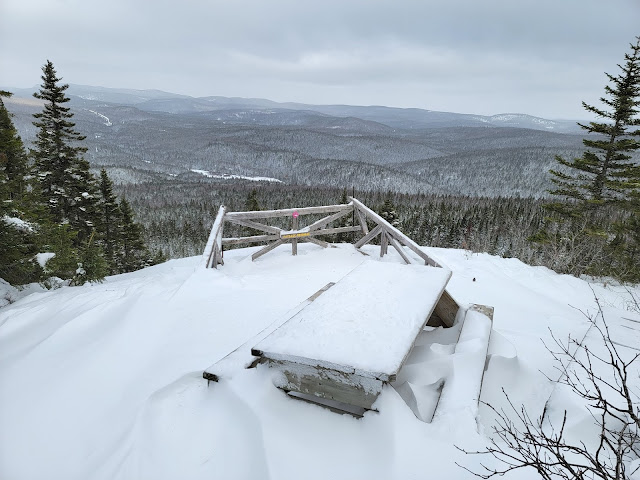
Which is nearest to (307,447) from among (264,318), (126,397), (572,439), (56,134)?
(126,397)

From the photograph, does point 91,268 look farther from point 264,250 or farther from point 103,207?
point 103,207

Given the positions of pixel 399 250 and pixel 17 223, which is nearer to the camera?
pixel 17 223

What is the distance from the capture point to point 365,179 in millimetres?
167625

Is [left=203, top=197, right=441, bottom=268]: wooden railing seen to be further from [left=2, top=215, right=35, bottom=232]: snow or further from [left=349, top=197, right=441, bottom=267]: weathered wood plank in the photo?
[left=2, top=215, right=35, bottom=232]: snow

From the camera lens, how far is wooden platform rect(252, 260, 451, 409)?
7.47 feet

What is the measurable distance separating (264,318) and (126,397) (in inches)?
67.5

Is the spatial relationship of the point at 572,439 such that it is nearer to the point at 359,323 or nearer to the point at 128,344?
the point at 359,323

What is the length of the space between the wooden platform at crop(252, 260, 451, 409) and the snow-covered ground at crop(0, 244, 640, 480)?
17 centimetres

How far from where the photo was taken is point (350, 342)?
2.49 m

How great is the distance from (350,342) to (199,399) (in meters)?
1.22

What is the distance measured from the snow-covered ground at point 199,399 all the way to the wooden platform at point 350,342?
6.7 inches

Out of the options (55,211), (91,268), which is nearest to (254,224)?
(91,268)

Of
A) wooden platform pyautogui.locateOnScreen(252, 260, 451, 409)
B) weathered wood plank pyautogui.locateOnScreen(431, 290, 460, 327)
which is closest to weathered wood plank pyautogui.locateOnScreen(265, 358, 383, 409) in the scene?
wooden platform pyautogui.locateOnScreen(252, 260, 451, 409)

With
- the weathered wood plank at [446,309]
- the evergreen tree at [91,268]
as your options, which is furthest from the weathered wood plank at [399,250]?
the evergreen tree at [91,268]
